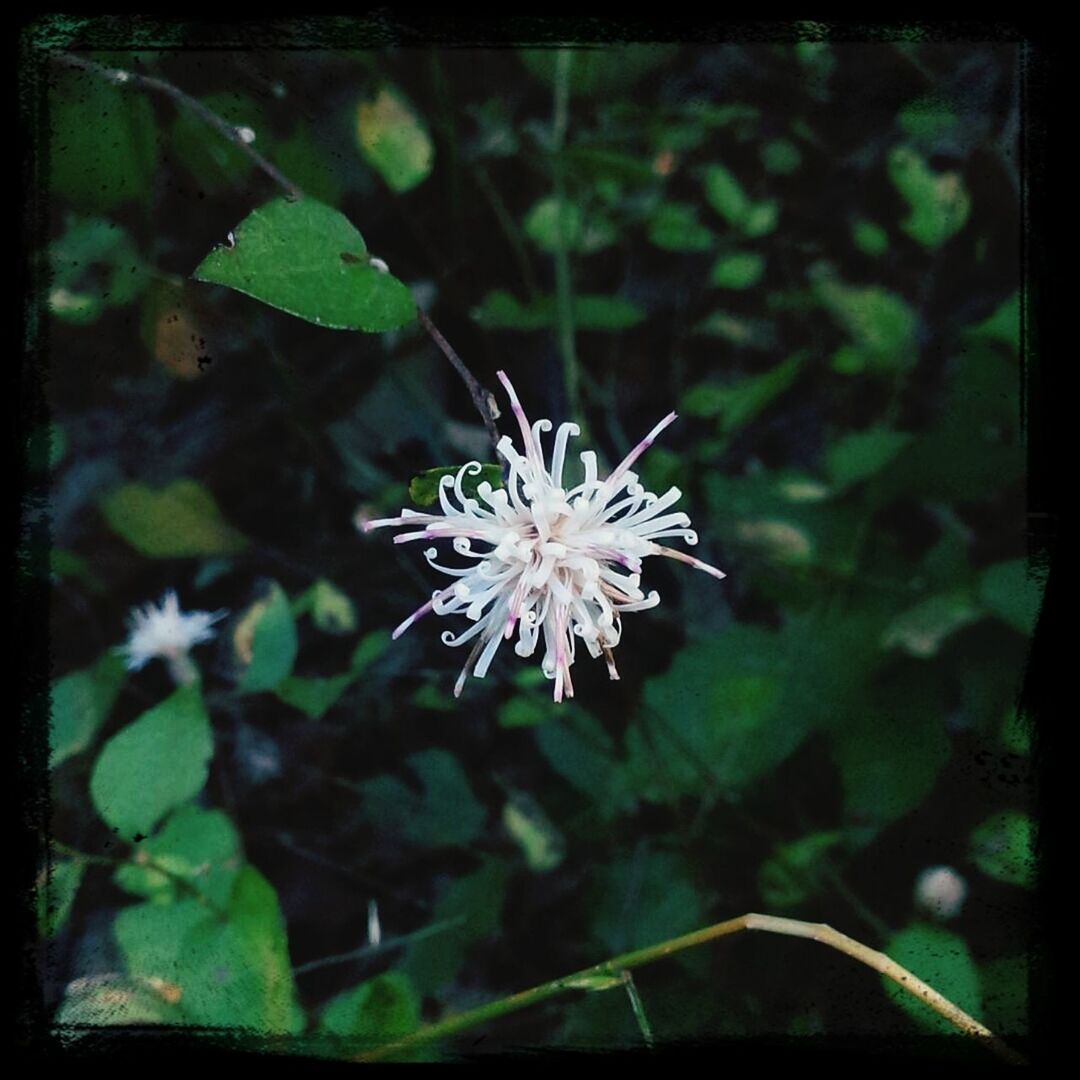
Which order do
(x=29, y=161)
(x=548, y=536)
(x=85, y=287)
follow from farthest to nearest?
(x=85, y=287) < (x=29, y=161) < (x=548, y=536)

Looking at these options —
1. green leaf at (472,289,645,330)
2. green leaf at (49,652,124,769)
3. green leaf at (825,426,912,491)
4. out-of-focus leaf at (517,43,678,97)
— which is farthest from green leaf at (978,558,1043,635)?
green leaf at (49,652,124,769)

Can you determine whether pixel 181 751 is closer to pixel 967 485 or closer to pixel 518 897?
pixel 518 897

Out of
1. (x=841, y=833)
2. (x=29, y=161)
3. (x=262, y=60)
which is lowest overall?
(x=841, y=833)

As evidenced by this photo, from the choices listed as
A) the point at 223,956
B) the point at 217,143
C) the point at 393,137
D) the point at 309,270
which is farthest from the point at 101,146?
the point at 223,956

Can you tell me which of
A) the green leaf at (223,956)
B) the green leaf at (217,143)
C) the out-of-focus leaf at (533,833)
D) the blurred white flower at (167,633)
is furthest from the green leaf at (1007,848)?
the green leaf at (217,143)

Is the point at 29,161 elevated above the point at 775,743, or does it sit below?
above

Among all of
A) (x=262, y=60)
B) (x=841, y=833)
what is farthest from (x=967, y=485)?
(x=262, y=60)

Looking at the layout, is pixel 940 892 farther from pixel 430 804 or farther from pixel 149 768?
pixel 149 768

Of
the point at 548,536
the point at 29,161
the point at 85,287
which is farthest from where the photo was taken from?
the point at 85,287
